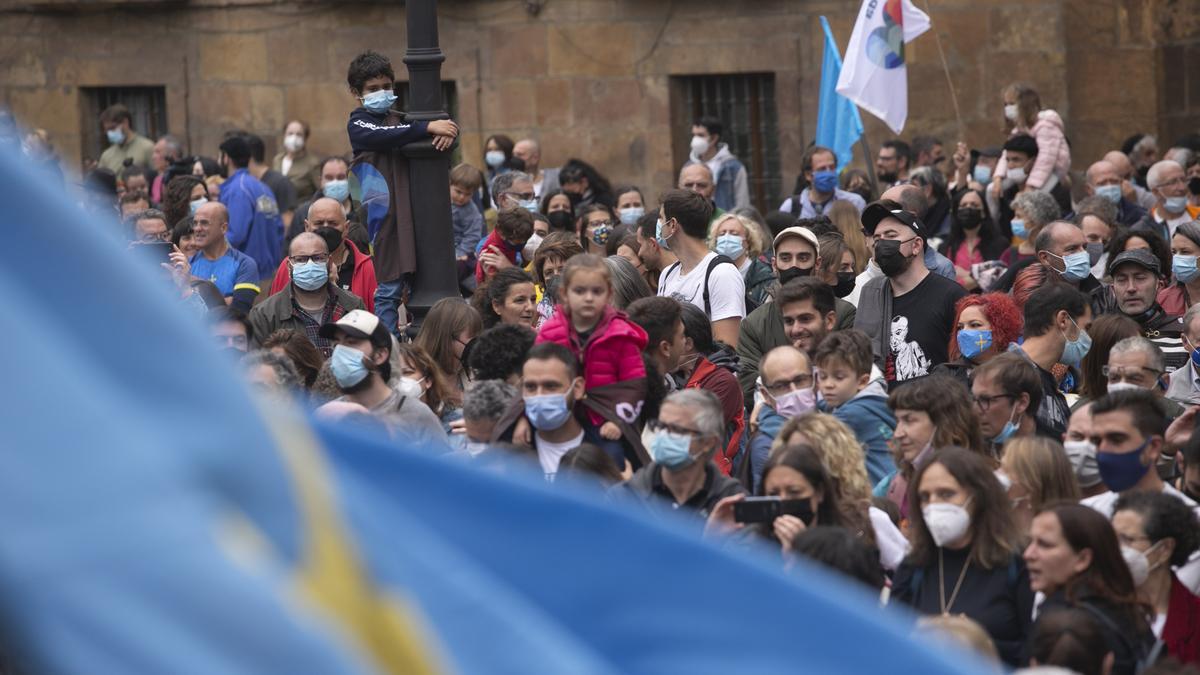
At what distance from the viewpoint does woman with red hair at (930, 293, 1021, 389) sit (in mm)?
7832

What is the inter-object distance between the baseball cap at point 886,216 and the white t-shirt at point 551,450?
105 inches

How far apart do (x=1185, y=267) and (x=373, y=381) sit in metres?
4.35

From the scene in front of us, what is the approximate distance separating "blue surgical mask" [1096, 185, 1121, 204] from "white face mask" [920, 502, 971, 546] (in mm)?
7732

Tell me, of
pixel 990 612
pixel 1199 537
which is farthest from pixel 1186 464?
pixel 990 612

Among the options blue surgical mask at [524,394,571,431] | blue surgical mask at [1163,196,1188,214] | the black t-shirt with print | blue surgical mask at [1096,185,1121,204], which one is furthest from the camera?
blue surgical mask at [1096,185,1121,204]

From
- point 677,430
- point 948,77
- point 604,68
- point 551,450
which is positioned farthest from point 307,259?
point 604,68

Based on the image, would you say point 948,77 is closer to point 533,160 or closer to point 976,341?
point 533,160

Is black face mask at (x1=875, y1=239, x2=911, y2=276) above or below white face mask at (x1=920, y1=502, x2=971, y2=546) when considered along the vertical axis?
above

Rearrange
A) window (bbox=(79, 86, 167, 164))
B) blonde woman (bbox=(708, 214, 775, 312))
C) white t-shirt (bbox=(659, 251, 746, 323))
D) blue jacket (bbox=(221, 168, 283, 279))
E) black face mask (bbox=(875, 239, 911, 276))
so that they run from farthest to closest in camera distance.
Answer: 1. window (bbox=(79, 86, 167, 164))
2. blue jacket (bbox=(221, 168, 283, 279))
3. blonde woman (bbox=(708, 214, 775, 312))
4. white t-shirt (bbox=(659, 251, 746, 323))
5. black face mask (bbox=(875, 239, 911, 276))

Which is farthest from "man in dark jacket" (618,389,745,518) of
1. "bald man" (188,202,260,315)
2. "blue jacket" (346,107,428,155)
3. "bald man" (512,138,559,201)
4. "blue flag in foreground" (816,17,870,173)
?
"bald man" (512,138,559,201)

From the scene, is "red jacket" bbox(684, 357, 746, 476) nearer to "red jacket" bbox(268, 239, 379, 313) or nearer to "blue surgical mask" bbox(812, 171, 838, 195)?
"red jacket" bbox(268, 239, 379, 313)

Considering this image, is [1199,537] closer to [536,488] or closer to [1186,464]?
[1186,464]

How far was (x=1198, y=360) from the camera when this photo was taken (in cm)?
767

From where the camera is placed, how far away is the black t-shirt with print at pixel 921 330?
8172 mm
